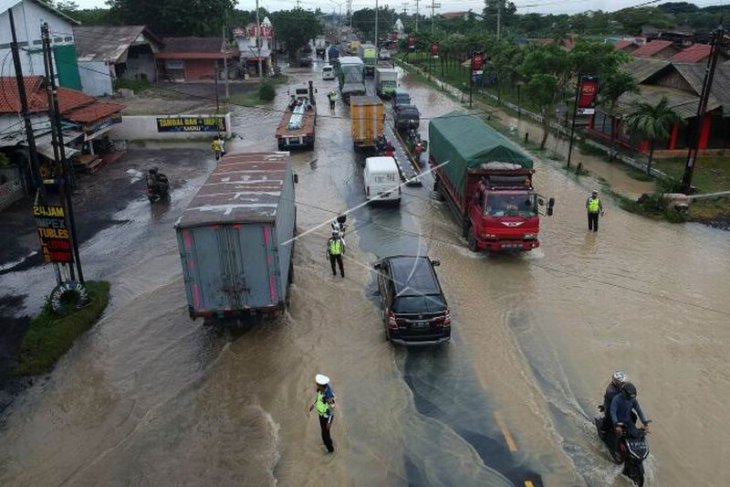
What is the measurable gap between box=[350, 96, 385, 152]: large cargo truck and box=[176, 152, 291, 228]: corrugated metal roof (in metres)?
13.7

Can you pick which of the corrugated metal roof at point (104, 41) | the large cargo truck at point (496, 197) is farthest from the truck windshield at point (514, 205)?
the corrugated metal roof at point (104, 41)

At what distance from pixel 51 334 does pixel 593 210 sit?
17.3 meters

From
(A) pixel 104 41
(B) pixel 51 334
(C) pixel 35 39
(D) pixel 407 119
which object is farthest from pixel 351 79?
(B) pixel 51 334

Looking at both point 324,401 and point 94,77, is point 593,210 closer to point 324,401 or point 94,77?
point 324,401

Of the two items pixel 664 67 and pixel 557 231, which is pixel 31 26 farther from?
pixel 664 67

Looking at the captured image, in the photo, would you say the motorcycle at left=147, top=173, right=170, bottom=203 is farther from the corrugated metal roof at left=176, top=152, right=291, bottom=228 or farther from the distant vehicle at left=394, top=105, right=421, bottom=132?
the distant vehicle at left=394, top=105, right=421, bottom=132

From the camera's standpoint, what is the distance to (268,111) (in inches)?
1891

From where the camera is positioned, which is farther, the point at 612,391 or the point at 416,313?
the point at 416,313

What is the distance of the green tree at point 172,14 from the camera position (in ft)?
220

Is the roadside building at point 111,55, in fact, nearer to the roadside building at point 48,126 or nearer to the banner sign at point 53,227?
the roadside building at point 48,126

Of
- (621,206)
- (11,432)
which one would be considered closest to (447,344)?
(11,432)

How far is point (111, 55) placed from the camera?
52.2 m

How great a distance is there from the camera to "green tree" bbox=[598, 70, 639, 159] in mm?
30312

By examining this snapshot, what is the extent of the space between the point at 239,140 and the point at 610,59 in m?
22.2
